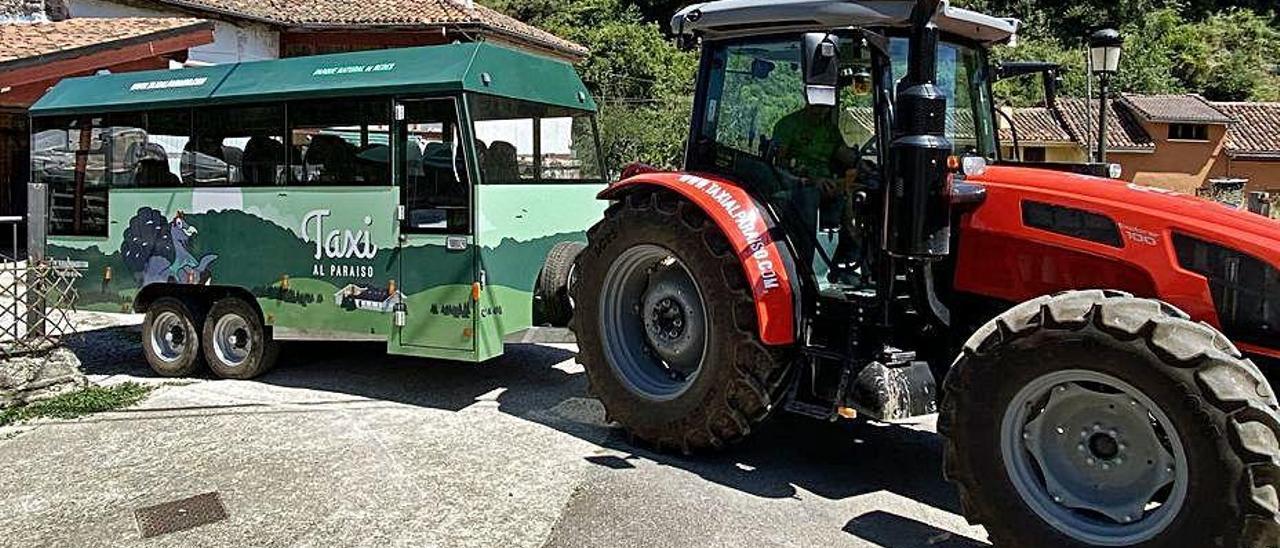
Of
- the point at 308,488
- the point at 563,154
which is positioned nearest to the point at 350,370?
the point at 563,154

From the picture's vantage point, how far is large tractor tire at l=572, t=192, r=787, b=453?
16.3 ft

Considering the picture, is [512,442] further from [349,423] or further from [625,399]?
[349,423]

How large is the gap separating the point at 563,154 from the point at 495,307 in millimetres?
1539

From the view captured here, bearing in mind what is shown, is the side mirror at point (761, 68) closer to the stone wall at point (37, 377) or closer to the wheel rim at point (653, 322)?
the wheel rim at point (653, 322)

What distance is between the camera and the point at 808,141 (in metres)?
5.09

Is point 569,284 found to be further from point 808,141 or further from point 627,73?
point 627,73

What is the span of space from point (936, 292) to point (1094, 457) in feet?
3.84

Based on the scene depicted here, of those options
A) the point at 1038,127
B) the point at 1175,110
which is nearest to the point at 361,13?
the point at 1038,127

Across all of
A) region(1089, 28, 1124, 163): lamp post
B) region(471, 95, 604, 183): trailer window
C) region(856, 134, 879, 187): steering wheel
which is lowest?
region(856, 134, 879, 187): steering wheel

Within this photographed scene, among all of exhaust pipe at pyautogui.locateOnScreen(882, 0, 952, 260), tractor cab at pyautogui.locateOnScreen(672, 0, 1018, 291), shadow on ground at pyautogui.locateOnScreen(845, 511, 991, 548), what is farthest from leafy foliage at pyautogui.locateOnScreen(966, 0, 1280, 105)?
shadow on ground at pyautogui.locateOnScreen(845, 511, 991, 548)

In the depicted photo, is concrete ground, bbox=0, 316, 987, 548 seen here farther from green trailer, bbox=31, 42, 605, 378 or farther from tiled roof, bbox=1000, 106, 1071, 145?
tiled roof, bbox=1000, 106, 1071, 145

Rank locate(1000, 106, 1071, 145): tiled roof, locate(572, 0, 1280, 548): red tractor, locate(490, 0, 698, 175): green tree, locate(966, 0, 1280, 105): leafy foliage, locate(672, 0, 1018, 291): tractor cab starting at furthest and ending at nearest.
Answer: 1. locate(966, 0, 1280, 105): leafy foliage
2. locate(1000, 106, 1071, 145): tiled roof
3. locate(490, 0, 698, 175): green tree
4. locate(672, 0, 1018, 291): tractor cab
5. locate(572, 0, 1280, 548): red tractor

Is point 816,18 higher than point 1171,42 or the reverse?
the reverse

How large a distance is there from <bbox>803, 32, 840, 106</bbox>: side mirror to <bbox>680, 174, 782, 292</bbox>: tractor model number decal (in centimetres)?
83
